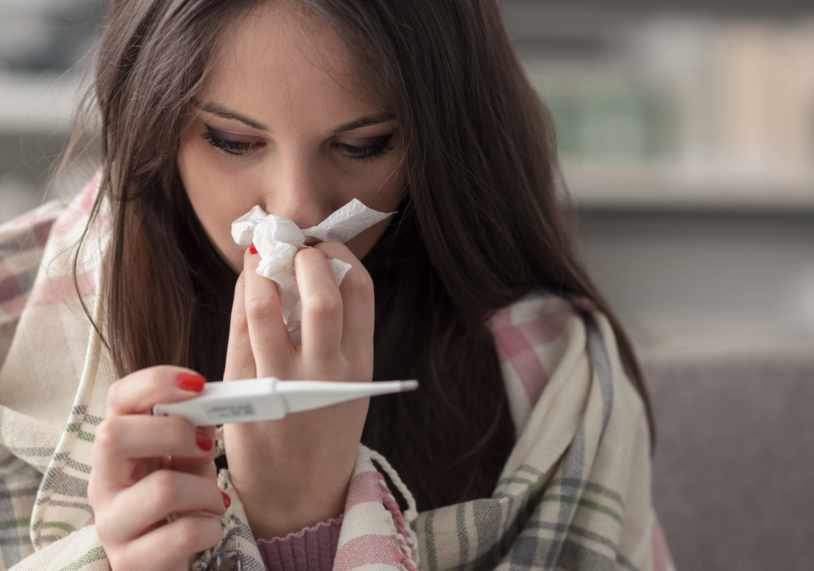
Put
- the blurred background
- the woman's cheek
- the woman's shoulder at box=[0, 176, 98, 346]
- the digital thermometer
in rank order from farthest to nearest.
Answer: the blurred background
the woman's shoulder at box=[0, 176, 98, 346]
the woman's cheek
the digital thermometer

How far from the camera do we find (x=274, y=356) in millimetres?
536

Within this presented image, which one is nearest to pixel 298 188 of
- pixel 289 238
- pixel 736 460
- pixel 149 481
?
pixel 289 238

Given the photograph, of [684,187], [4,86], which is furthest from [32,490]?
[684,187]

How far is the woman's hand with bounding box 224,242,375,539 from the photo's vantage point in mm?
529

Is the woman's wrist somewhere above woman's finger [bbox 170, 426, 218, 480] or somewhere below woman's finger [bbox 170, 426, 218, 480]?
below

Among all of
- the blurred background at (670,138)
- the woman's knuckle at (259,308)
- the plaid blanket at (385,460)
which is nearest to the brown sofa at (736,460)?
the plaid blanket at (385,460)

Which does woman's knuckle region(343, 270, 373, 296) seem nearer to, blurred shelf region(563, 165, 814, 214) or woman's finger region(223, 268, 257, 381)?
woman's finger region(223, 268, 257, 381)

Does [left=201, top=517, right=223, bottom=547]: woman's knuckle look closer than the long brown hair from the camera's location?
Yes

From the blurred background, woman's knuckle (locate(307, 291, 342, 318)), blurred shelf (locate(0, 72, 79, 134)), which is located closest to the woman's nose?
woman's knuckle (locate(307, 291, 342, 318))

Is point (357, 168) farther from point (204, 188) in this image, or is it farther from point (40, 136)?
point (40, 136)

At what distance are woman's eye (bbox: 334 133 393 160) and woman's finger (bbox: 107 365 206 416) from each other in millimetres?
259

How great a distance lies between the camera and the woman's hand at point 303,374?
0.53 m

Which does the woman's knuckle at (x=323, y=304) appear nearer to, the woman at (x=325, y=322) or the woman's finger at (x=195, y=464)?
the woman at (x=325, y=322)

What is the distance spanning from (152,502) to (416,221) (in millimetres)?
375
